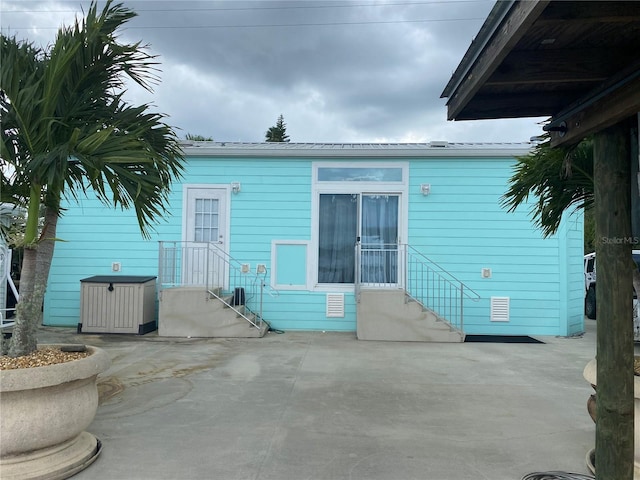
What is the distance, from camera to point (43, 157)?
107 inches

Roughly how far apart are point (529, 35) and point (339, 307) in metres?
6.69

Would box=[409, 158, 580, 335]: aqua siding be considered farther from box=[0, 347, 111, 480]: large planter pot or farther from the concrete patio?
box=[0, 347, 111, 480]: large planter pot

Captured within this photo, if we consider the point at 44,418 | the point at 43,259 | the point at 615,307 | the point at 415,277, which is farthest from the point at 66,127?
the point at 415,277

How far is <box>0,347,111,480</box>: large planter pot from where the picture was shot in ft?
8.43

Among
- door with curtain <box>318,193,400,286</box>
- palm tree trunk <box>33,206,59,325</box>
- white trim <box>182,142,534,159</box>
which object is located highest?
white trim <box>182,142,534,159</box>

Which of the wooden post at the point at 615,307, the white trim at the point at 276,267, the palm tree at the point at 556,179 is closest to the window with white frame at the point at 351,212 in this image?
the white trim at the point at 276,267

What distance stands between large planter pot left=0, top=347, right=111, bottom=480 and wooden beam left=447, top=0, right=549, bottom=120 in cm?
273

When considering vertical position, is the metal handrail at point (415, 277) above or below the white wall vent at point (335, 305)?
above

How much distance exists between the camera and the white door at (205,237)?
27.1ft

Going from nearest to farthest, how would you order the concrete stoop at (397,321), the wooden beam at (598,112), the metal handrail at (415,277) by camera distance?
the wooden beam at (598,112), the concrete stoop at (397,321), the metal handrail at (415,277)

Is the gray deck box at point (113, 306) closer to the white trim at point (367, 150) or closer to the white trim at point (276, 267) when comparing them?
the white trim at point (276, 267)

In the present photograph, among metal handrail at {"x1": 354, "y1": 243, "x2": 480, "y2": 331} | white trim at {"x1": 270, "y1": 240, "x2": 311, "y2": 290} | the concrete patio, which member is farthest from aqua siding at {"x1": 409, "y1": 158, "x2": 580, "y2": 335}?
white trim at {"x1": 270, "y1": 240, "x2": 311, "y2": 290}

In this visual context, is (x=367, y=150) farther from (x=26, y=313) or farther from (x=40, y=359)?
(x=40, y=359)

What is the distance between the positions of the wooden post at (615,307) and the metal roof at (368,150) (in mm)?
5887
